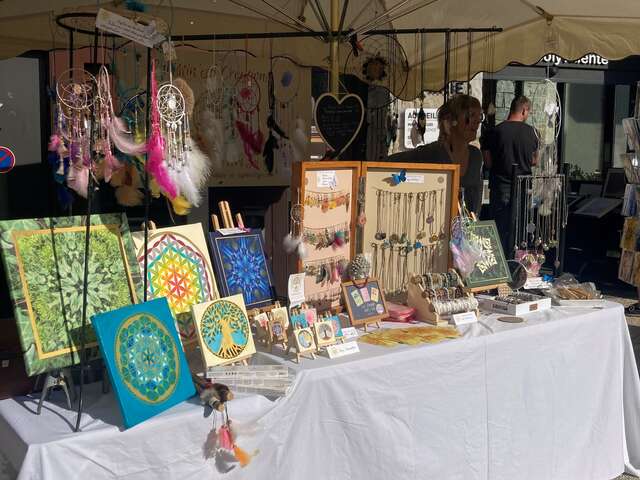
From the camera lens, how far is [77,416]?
1.60 meters

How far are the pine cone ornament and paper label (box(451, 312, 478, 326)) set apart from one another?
35 cm

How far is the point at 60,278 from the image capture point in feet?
5.57

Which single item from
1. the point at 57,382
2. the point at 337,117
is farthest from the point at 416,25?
the point at 57,382

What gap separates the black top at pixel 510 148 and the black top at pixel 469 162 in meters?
1.73

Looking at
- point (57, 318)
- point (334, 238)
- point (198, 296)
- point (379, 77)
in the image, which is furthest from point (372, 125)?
point (57, 318)

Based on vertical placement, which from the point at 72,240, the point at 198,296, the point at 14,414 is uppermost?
the point at 72,240

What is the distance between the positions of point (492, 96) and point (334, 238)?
5.43 metres

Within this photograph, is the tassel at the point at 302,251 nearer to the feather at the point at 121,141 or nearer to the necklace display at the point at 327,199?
the necklace display at the point at 327,199

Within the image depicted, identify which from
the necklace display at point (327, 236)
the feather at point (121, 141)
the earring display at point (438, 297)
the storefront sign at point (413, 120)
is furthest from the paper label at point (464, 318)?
the storefront sign at point (413, 120)

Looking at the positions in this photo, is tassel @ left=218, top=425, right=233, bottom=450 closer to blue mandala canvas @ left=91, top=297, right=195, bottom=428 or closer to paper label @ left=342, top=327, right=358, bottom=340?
blue mandala canvas @ left=91, top=297, right=195, bottom=428

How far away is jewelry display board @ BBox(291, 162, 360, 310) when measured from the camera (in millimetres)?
2287

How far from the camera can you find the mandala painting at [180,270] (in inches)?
76.2

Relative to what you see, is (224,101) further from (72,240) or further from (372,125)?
(72,240)

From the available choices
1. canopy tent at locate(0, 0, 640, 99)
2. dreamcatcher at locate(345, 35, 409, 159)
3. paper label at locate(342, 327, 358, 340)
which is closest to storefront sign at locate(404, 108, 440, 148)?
dreamcatcher at locate(345, 35, 409, 159)
